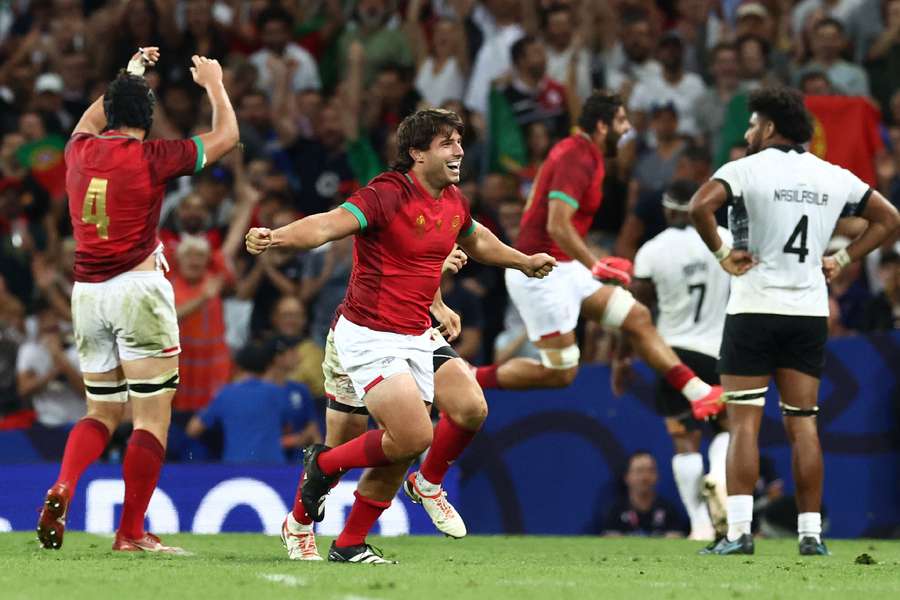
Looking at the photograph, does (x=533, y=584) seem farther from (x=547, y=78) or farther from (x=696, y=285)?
(x=547, y=78)

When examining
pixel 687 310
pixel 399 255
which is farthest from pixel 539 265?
pixel 687 310

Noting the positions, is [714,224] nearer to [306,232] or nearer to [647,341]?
[647,341]

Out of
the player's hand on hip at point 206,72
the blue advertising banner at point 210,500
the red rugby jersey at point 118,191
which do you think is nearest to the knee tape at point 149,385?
the red rugby jersey at point 118,191

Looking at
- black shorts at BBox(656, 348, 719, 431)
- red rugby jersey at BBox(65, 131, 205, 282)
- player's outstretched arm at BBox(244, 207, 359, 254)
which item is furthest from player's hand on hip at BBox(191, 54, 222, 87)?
black shorts at BBox(656, 348, 719, 431)

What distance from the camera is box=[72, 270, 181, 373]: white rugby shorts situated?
29.0 feet

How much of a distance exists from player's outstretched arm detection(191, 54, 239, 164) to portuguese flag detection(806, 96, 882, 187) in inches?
262

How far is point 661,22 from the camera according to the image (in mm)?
17516

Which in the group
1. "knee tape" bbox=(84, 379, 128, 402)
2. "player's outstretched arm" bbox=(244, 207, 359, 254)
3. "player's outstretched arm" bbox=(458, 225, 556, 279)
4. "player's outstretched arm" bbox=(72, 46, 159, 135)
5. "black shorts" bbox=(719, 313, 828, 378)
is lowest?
"knee tape" bbox=(84, 379, 128, 402)

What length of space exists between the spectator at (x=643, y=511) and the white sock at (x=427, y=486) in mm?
4140

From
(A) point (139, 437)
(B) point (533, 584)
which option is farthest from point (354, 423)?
(B) point (533, 584)

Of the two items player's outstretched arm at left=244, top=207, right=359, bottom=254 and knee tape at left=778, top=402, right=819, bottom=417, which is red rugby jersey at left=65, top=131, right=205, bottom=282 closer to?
player's outstretched arm at left=244, top=207, right=359, bottom=254

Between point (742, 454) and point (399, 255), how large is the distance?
8.50 ft

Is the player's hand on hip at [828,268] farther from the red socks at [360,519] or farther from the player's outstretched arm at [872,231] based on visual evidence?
the red socks at [360,519]

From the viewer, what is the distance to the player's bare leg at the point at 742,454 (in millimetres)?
9266
